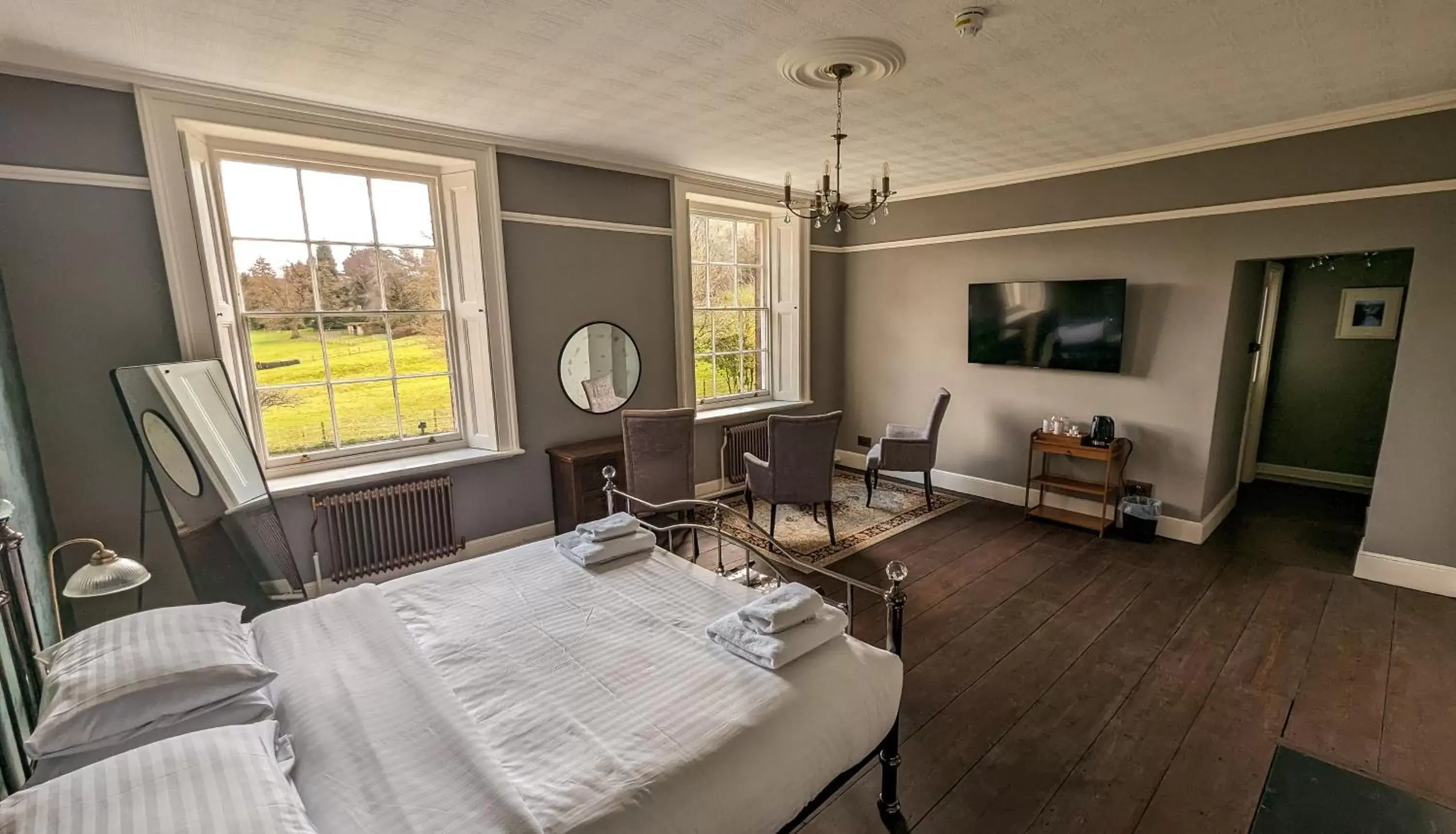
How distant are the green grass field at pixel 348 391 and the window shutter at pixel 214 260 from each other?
0.13m

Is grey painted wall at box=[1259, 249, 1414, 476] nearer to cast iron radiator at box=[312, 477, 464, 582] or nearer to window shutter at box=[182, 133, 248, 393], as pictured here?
cast iron radiator at box=[312, 477, 464, 582]

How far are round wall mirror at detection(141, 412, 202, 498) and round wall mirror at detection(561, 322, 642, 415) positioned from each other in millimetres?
2029

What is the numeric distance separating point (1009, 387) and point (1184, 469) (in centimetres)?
132

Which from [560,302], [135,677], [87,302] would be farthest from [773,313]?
[135,677]

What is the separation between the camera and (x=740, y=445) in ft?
17.8

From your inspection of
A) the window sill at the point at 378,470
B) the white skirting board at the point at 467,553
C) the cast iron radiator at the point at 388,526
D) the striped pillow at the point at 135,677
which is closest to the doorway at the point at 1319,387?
the white skirting board at the point at 467,553

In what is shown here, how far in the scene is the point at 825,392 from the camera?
615 cm

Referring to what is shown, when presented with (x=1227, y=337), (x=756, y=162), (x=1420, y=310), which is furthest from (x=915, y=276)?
(x=1420, y=310)

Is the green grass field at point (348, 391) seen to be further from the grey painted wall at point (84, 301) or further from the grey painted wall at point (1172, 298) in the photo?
the grey painted wall at point (1172, 298)

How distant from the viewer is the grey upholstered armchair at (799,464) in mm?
4125

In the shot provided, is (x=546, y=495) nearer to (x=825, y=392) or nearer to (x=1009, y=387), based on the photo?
(x=825, y=392)

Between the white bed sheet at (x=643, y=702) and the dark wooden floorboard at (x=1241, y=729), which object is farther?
the dark wooden floorboard at (x=1241, y=729)

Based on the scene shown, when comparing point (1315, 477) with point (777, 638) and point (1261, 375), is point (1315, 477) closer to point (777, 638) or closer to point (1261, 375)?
point (1261, 375)

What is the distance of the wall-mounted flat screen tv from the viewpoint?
4344 millimetres
